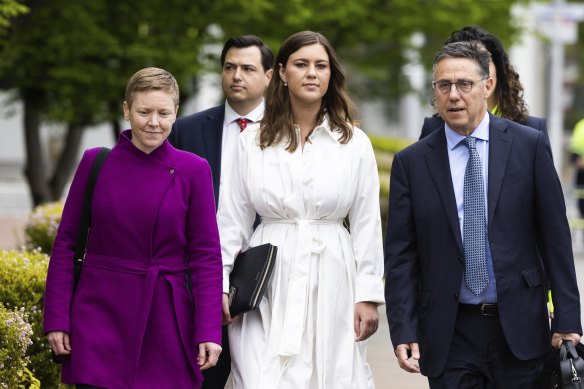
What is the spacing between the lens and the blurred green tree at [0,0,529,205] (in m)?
16.0

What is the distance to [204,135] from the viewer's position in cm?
631

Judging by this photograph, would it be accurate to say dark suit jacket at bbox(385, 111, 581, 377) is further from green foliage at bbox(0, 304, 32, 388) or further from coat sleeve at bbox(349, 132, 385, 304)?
green foliage at bbox(0, 304, 32, 388)

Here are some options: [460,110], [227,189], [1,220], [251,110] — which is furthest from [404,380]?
[1,220]

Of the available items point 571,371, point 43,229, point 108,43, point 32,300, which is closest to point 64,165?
point 108,43

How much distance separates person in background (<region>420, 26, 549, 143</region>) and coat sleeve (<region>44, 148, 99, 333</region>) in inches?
72.0

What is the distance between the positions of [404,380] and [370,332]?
3353mm

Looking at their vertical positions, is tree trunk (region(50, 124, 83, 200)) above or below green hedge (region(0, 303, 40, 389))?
above

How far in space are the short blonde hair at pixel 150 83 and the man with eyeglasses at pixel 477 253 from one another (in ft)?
3.41

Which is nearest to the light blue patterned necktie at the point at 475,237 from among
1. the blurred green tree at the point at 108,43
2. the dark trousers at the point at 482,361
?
the dark trousers at the point at 482,361

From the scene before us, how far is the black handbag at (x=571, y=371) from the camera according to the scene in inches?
184

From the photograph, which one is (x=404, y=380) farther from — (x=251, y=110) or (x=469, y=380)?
(x=469, y=380)

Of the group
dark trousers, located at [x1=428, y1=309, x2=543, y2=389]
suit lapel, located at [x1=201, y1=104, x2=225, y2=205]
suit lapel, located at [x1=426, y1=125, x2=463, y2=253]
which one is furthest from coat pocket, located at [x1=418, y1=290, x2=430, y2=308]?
suit lapel, located at [x1=201, y1=104, x2=225, y2=205]

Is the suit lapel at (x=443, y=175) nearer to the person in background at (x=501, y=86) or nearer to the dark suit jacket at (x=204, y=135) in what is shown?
the person in background at (x=501, y=86)

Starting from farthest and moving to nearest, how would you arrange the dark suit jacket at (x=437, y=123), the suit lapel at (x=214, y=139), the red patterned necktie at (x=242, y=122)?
the red patterned necktie at (x=242, y=122) < the suit lapel at (x=214, y=139) < the dark suit jacket at (x=437, y=123)
